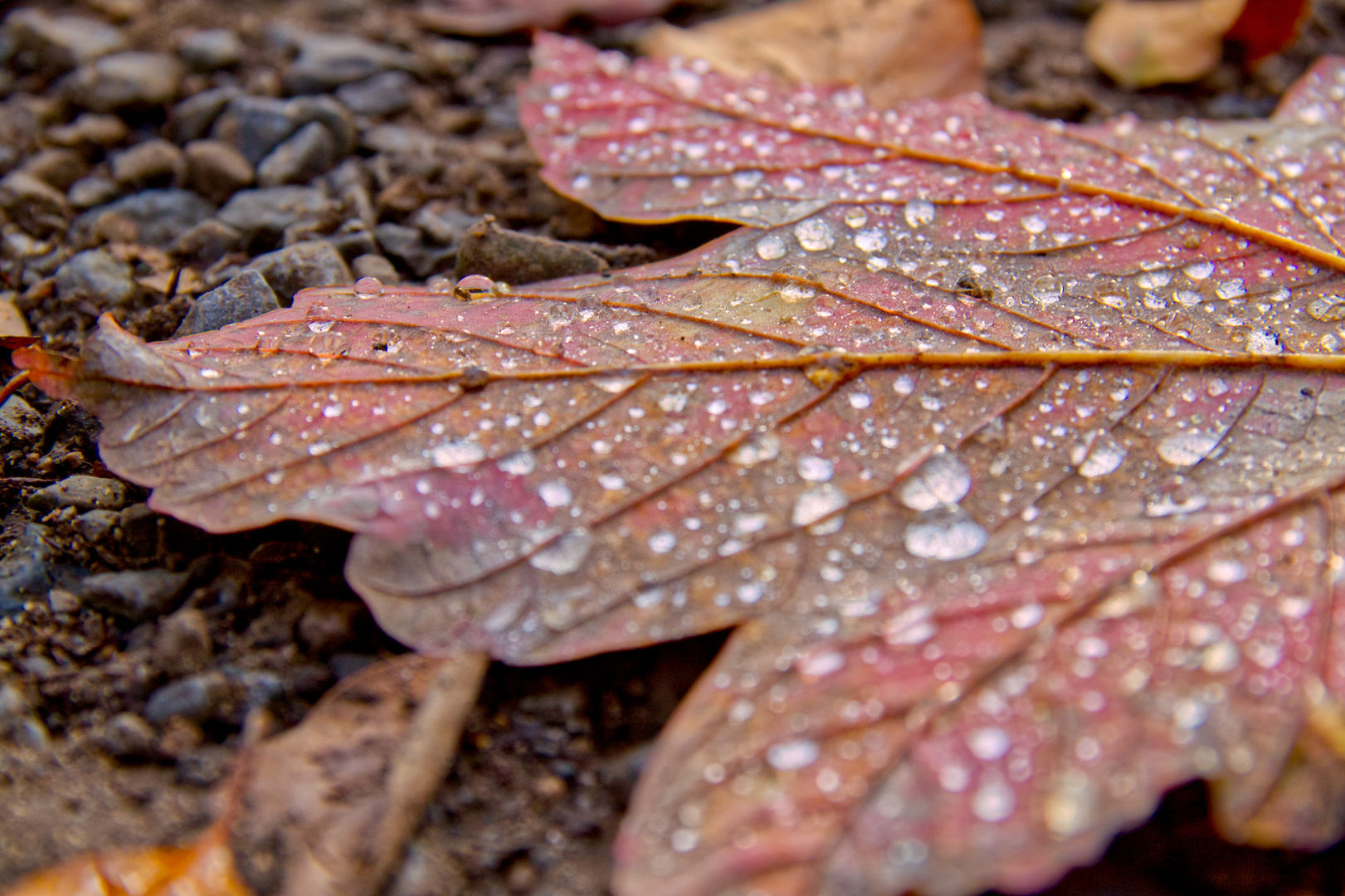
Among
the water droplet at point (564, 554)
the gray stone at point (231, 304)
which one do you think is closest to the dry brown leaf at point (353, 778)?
the water droplet at point (564, 554)

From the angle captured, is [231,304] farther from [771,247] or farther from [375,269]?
[771,247]

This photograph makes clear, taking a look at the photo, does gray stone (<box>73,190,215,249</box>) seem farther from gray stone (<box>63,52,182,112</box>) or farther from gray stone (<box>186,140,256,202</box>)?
gray stone (<box>63,52,182,112</box>)

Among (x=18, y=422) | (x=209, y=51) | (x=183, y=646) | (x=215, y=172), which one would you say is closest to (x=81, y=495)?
(x=18, y=422)

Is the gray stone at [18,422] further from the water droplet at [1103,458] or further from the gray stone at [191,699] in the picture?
the water droplet at [1103,458]

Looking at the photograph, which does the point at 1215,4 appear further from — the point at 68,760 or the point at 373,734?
the point at 68,760

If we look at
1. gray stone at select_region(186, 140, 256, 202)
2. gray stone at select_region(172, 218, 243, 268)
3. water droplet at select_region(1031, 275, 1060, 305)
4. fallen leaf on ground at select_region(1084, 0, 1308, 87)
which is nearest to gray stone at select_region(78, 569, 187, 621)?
gray stone at select_region(172, 218, 243, 268)
